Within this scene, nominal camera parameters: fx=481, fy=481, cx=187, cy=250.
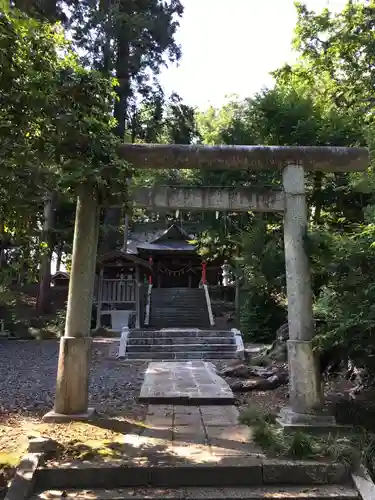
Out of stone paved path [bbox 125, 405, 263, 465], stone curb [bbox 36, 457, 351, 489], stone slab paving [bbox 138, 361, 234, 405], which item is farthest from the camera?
stone slab paving [bbox 138, 361, 234, 405]

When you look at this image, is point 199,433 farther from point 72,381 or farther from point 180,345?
point 180,345

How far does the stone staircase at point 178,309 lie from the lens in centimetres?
2144

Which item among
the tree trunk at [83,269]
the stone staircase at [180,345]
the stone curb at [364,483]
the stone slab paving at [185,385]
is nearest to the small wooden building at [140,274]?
the stone staircase at [180,345]

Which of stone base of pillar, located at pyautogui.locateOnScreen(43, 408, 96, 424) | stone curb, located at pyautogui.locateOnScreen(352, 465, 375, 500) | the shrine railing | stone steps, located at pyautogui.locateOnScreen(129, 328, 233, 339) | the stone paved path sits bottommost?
stone curb, located at pyautogui.locateOnScreen(352, 465, 375, 500)

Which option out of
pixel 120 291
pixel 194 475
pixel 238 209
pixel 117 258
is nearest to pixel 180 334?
pixel 120 291

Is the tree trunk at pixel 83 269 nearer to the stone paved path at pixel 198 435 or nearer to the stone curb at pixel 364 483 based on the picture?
the stone paved path at pixel 198 435

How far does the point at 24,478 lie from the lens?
4219 millimetres

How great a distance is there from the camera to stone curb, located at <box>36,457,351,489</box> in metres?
4.36

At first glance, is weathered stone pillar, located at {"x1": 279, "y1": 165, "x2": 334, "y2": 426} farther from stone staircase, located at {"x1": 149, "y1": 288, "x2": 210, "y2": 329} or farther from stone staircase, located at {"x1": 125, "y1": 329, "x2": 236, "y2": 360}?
stone staircase, located at {"x1": 149, "y1": 288, "x2": 210, "y2": 329}

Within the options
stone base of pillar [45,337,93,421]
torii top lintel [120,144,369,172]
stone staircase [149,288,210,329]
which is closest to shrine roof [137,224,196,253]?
stone staircase [149,288,210,329]

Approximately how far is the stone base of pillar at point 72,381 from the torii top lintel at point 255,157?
2.58 meters

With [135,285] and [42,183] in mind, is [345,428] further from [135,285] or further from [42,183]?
[135,285]

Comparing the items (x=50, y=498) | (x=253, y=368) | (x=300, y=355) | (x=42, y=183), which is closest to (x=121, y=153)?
(x=42, y=183)

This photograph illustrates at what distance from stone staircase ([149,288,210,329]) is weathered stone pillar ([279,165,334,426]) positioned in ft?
48.3
